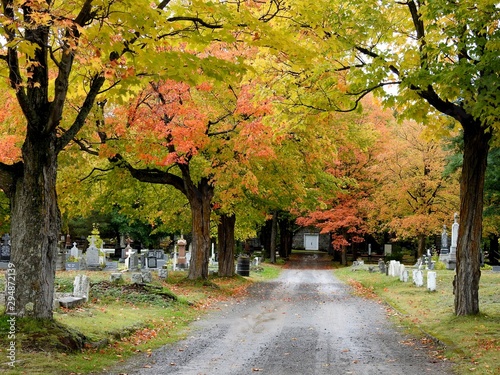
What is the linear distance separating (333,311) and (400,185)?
922 inches

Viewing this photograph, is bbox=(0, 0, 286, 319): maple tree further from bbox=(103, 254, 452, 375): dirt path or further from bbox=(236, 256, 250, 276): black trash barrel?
bbox=(236, 256, 250, 276): black trash barrel

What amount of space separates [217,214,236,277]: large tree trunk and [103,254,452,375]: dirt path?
11.7 metres

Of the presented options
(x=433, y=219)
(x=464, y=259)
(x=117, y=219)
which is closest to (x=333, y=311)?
(x=464, y=259)

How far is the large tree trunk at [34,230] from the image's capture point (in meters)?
8.48

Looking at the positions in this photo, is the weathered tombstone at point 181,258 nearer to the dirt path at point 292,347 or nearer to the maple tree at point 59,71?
the dirt path at point 292,347

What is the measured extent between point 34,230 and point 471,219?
9342 mm

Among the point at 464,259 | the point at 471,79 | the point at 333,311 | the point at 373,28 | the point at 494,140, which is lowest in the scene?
the point at 333,311

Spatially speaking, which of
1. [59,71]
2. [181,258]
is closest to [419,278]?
[181,258]

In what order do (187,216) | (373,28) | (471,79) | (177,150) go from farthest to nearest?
1. (187,216)
2. (177,150)
3. (373,28)
4. (471,79)

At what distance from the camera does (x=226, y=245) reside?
92.3ft

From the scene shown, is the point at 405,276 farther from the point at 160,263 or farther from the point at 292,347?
the point at 160,263

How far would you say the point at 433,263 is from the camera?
30.8 meters

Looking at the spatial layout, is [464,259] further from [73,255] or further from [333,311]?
[73,255]

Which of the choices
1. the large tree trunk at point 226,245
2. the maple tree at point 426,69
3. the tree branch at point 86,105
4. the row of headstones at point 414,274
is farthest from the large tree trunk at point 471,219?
the large tree trunk at point 226,245
